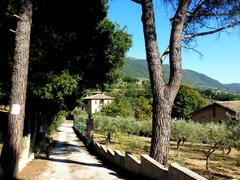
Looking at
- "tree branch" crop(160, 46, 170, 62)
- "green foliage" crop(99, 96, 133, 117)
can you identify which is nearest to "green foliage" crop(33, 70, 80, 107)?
"tree branch" crop(160, 46, 170, 62)

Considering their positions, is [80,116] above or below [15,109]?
above

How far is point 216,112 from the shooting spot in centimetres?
5281

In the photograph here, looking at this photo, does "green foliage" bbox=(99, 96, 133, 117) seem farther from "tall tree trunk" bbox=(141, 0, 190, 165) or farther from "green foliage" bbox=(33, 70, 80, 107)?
"tall tree trunk" bbox=(141, 0, 190, 165)

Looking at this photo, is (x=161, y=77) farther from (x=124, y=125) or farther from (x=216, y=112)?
(x=216, y=112)

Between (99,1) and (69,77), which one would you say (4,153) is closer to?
(69,77)

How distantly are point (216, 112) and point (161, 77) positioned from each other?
143ft

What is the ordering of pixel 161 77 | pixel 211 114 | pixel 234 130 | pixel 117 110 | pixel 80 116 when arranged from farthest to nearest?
1. pixel 80 116
2. pixel 117 110
3. pixel 211 114
4. pixel 234 130
5. pixel 161 77

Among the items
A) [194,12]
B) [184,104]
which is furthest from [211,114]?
[194,12]

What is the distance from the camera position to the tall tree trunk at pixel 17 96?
10.3 meters

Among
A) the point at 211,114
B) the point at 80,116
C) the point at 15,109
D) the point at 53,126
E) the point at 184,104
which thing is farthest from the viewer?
the point at 184,104

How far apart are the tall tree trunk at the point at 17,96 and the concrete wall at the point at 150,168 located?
3.82 m

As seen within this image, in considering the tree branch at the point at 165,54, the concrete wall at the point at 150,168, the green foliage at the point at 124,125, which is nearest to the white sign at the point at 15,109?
the concrete wall at the point at 150,168

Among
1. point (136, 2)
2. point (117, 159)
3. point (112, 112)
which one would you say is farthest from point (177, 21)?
point (112, 112)

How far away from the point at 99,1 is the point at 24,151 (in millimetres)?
9041
